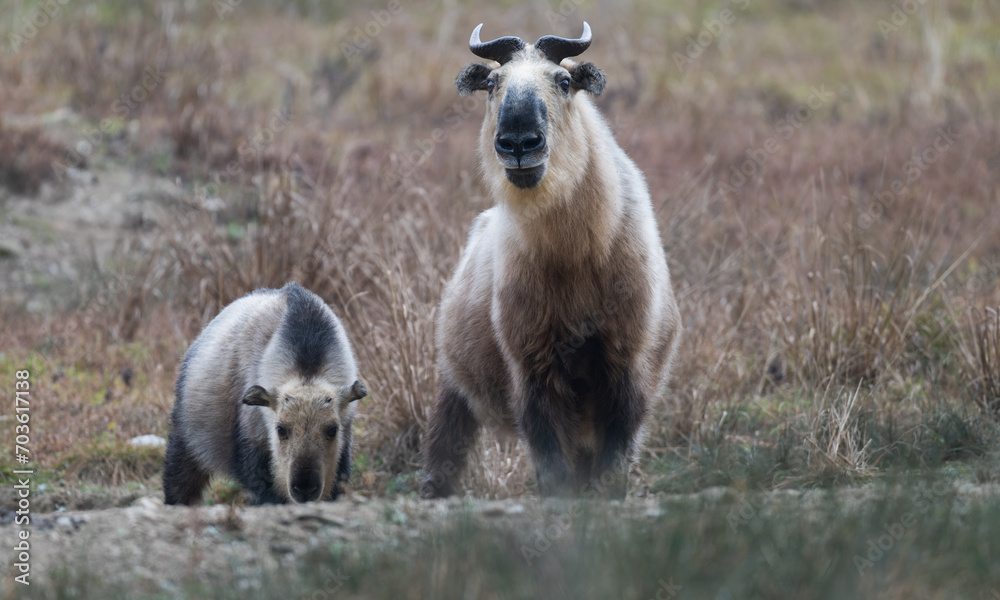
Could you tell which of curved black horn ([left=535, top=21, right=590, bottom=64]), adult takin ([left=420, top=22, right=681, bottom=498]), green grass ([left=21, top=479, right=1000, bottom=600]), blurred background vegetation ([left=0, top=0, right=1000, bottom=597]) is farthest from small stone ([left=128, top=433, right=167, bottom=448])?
curved black horn ([left=535, top=21, right=590, bottom=64])

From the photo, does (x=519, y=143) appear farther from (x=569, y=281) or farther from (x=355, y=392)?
(x=355, y=392)

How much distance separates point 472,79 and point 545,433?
1669 millimetres

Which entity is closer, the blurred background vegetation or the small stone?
the blurred background vegetation

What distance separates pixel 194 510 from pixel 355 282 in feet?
12.4

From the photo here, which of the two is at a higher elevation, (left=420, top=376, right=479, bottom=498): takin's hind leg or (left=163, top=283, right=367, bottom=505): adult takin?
(left=163, top=283, right=367, bottom=505): adult takin

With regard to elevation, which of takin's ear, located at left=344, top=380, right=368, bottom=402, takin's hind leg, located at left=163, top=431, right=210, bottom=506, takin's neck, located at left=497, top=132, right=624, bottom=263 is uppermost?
takin's neck, located at left=497, top=132, right=624, bottom=263

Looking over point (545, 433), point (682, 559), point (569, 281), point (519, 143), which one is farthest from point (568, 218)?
point (682, 559)

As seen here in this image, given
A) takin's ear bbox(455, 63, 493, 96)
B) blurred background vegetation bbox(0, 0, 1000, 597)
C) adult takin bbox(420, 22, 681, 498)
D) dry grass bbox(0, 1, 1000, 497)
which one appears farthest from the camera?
dry grass bbox(0, 1, 1000, 497)

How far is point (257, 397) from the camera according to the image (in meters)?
4.58

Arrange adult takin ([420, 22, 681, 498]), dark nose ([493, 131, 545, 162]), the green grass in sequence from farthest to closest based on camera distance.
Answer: adult takin ([420, 22, 681, 498]) < dark nose ([493, 131, 545, 162]) < the green grass

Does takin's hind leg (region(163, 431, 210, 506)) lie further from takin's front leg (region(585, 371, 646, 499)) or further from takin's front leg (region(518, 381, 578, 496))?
takin's front leg (region(585, 371, 646, 499))

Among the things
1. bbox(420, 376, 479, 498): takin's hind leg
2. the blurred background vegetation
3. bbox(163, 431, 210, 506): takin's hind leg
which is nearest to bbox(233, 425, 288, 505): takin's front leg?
bbox(163, 431, 210, 506): takin's hind leg

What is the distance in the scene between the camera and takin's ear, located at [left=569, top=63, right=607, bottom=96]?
15.5 feet

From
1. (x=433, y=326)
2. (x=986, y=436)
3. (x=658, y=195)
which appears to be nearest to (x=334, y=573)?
(x=433, y=326)
